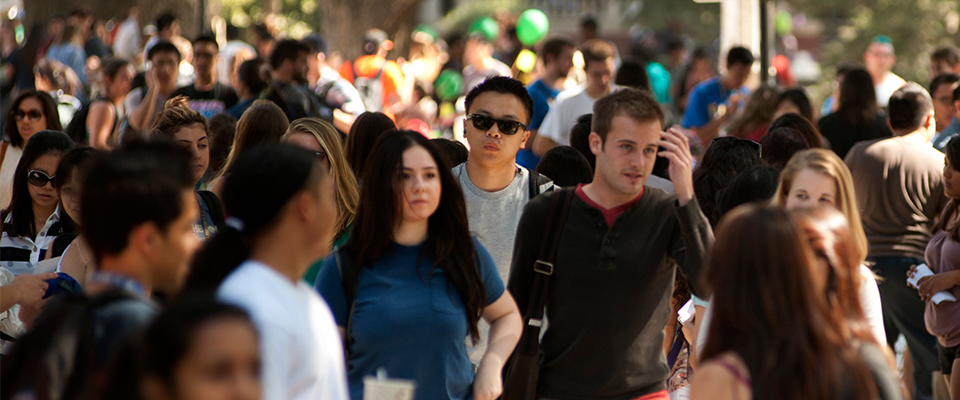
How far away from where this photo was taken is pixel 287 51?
8.33 metres

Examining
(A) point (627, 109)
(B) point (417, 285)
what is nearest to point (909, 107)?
(A) point (627, 109)

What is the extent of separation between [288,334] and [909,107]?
222 inches

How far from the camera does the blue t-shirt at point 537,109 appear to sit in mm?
8008

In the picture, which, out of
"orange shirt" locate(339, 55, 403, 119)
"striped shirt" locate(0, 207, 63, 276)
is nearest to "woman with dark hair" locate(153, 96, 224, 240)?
"striped shirt" locate(0, 207, 63, 276)

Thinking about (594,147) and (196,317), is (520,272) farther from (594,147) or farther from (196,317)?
(196,317)

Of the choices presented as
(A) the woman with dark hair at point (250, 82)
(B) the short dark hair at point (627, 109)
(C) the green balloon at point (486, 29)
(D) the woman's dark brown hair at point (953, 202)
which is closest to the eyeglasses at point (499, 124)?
(B) the short dark hair at point (627, 109)

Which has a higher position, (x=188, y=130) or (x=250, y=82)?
(x=250, y=82)

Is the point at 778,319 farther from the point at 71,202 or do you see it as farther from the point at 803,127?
the point at 803,127

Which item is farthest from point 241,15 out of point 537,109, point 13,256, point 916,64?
point 13,256

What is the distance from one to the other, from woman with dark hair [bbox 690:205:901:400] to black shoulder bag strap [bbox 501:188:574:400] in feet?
4.13

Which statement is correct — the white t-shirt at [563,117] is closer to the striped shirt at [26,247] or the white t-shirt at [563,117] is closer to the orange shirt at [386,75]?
the striped shirt at [26,247]

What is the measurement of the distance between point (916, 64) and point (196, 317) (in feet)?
77.5

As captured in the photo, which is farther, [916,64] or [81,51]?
[916,64]

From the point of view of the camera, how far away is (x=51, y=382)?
2.11 m
